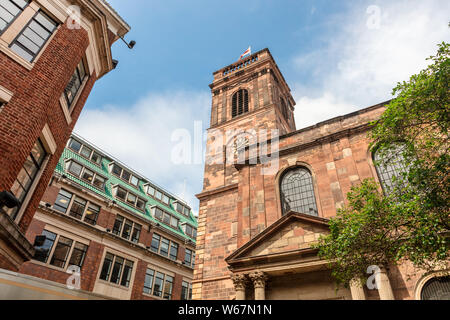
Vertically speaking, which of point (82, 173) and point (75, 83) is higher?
point (82, 173)

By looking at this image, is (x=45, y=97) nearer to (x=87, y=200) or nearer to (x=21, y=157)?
(x=21, y=157)

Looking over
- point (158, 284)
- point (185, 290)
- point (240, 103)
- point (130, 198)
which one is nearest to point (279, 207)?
point (240, 103)

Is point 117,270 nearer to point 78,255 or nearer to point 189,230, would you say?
point 78,255

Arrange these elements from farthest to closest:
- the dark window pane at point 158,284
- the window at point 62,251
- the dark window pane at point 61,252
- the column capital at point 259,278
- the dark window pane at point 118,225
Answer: the dark window pane at point 158,284, the dark window pane at point 118,225, the dark window pane at point 61,252, the window at point 62,251, the column capital at point 259,278

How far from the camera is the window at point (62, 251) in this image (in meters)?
20.5

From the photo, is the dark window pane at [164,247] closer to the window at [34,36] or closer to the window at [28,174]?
the window at [28,174]

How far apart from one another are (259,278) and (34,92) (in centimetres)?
1112

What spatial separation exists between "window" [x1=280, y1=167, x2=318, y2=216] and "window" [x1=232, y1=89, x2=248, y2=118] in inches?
442

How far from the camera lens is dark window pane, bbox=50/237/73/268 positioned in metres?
20.7

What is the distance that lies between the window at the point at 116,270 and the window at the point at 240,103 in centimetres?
1689

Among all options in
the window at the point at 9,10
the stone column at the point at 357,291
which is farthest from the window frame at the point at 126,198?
the stone column at the point at 357,291

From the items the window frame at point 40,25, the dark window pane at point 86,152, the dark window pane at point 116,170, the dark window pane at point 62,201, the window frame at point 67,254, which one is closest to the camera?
the window frame at point 40,25

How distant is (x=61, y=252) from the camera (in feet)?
69.5
